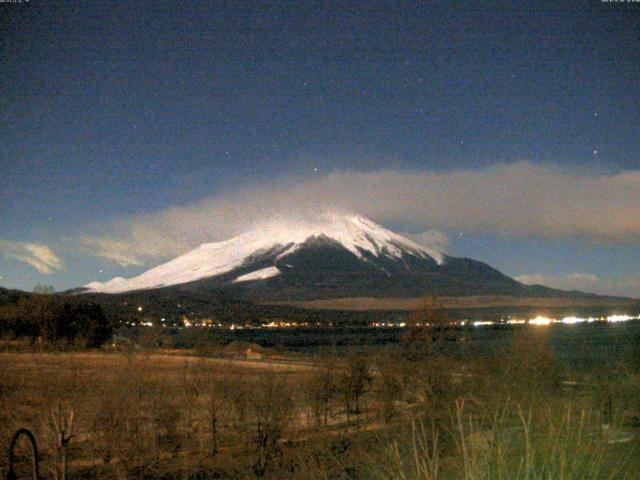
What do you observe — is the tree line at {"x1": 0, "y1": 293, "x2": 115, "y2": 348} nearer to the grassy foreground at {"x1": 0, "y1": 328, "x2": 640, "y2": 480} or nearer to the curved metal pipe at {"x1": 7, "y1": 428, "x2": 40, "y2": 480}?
the grassy foreground at {"x1": 0, "y1": 328, "x2": 640, "y2": 480}

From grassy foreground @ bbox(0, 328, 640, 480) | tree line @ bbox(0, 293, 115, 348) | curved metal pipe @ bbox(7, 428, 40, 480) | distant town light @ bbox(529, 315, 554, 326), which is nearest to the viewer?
curved metal pipe @ bbox(7, 428, 40, 480)

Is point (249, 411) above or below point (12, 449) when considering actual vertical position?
below

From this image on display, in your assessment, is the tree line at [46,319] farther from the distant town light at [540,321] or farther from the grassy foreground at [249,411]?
the distant town light at [540,321]

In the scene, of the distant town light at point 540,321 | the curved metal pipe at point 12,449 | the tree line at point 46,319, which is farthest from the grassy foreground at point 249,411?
the tree line at point 46,319

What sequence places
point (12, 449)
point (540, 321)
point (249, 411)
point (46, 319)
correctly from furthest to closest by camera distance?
1. point (540, 321)
2. point (46, 319)
3. point (249, 411)
4. point (12, 449)

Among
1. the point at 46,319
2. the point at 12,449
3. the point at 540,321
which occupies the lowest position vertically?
the point at 540,321

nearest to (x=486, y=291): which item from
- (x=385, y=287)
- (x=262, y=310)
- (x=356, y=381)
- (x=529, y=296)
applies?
(x=529, y=296)

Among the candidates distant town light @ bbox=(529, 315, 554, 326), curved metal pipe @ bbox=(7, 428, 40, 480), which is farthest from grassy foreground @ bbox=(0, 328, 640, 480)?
distant town light @ bbox=(529, 315, 554, 326)

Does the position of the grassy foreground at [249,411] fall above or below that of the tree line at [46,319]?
below

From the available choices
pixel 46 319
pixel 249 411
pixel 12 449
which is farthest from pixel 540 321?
pixel 12 449

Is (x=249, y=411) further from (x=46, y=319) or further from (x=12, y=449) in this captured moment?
(x=46, y=319)

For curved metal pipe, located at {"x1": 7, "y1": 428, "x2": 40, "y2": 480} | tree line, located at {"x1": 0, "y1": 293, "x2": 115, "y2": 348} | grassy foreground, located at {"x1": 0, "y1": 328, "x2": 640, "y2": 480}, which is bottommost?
grassy foreground, located at {"x1": 0, "y1": 328, "x2": 640, "y2": 480}

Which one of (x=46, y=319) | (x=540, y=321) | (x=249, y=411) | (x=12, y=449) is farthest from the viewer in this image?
(x=540, y=321)

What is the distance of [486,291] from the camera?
195500 millimetres
